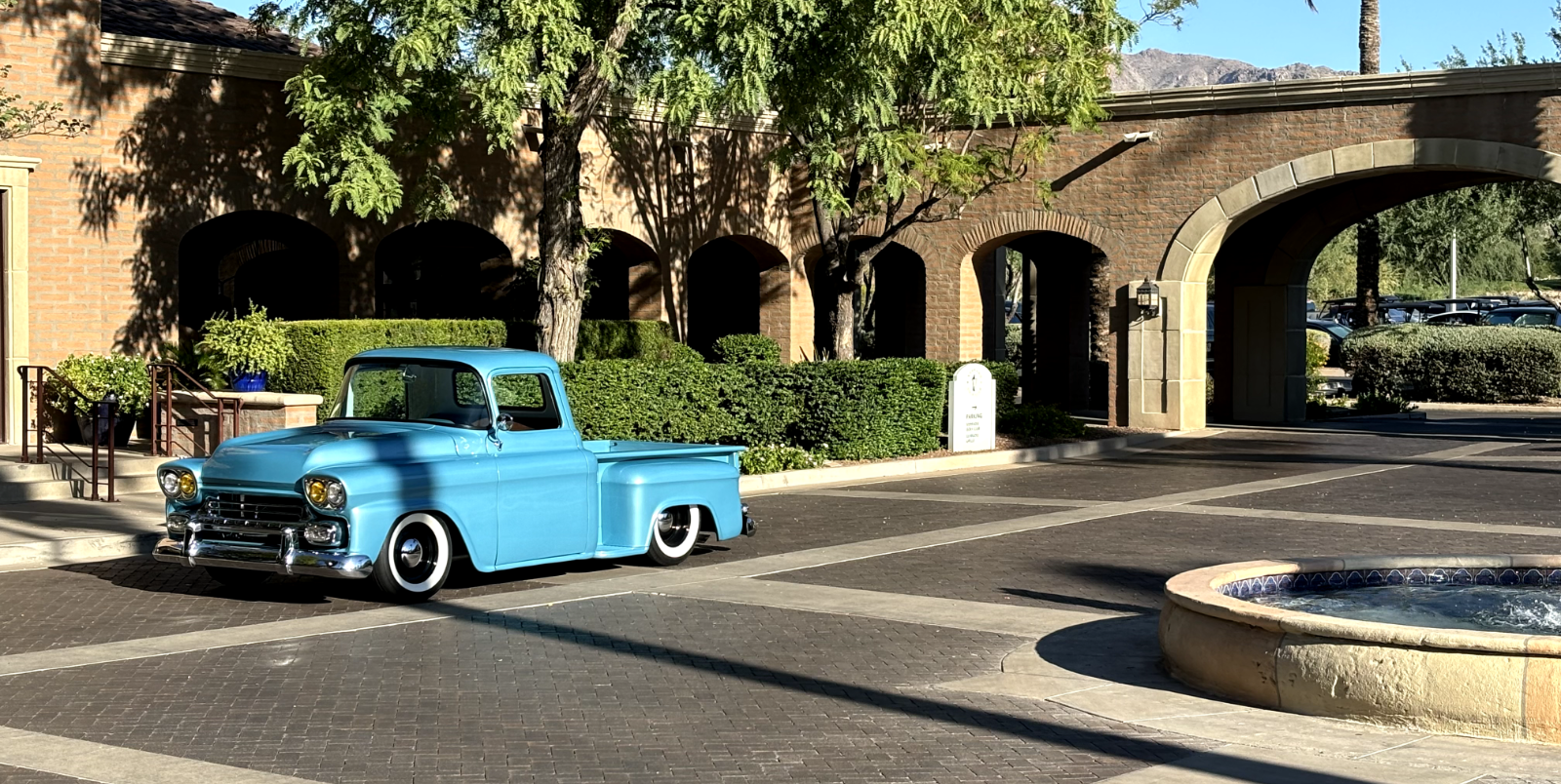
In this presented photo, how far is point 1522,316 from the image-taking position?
147 feet

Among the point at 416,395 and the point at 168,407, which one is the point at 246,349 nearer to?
the point at 168,407

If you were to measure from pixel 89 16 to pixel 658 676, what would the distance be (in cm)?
1464

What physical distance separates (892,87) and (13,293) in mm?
10423

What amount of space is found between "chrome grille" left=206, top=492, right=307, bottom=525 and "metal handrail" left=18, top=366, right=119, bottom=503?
4.85 metres

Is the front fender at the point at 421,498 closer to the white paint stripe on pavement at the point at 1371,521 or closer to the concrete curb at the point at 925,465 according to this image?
the concrete curb at the point at 925,465

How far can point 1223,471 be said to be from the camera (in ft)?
65.8

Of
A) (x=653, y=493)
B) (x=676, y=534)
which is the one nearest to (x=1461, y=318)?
(x=676, y=534)

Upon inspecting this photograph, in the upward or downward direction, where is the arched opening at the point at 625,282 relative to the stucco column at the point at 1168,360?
upward

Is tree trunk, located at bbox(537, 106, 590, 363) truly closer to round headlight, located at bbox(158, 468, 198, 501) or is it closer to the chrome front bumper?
round headlight, located at bbox(158, 468, 198, 501)

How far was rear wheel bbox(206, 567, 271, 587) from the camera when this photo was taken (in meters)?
11.3

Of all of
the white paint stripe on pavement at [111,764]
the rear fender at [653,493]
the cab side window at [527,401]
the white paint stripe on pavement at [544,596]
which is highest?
the cab side window at [527,401]

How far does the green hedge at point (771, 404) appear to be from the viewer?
1898cm

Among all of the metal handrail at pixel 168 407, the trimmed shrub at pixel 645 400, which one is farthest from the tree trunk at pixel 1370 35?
the metal handrail at pixel 168 407

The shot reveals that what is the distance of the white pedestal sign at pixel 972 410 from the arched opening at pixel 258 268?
27.8 feet
